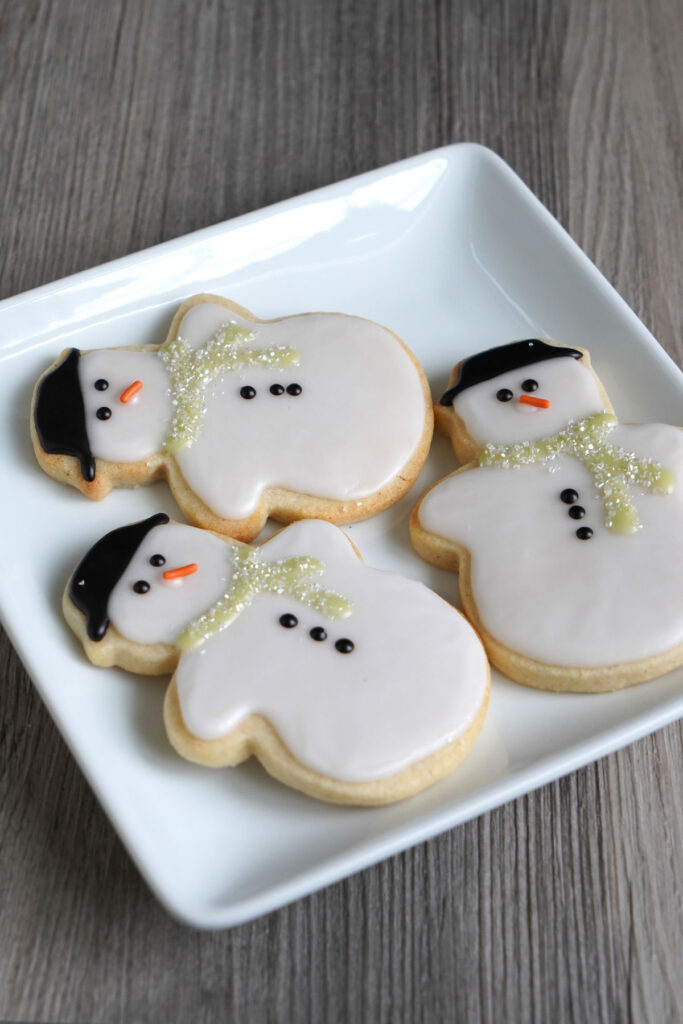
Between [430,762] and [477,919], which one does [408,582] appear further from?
[477,919]

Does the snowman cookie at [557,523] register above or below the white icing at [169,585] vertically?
above

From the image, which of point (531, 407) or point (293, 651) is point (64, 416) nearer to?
point (293, 651)

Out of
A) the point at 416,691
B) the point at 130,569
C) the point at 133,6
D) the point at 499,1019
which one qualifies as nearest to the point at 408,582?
the point at 416,691

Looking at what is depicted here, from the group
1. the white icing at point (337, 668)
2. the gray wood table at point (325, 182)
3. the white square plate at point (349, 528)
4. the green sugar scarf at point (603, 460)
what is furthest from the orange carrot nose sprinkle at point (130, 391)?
the green sugar scarf at point (603, 460)

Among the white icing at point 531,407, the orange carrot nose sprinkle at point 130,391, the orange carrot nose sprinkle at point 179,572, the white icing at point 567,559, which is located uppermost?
the white icing at point 531,407

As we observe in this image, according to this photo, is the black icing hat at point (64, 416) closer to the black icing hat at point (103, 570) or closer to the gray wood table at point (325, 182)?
the black icing hat at point (103, 570)

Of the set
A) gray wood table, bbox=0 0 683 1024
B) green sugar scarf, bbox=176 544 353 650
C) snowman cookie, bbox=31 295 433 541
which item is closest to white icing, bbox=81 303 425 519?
snowman cookie, bbox=31 295 433 541
